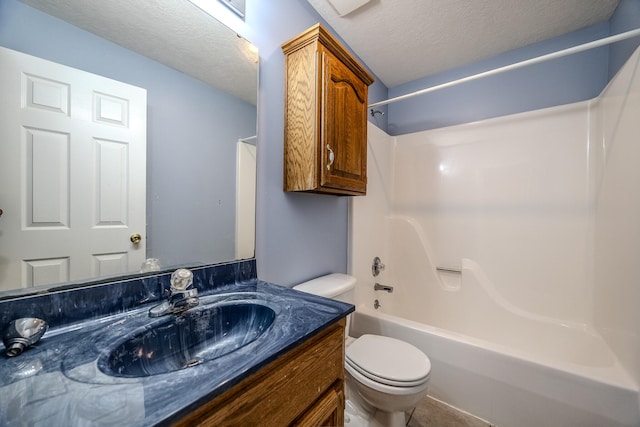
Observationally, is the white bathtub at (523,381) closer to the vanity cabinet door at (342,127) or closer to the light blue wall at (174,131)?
the vanity cabinet door at (342,127)

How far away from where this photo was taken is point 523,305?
1698mm

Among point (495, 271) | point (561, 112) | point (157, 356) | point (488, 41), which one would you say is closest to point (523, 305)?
point (495, 271)

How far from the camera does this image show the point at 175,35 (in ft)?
2.86

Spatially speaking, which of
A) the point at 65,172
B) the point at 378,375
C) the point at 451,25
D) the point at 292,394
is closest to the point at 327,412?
the point at 292,394

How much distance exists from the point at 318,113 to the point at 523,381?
1573 mm

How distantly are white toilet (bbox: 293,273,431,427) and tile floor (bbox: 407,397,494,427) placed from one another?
21 centimetres

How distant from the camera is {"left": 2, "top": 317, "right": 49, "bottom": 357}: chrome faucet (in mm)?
501

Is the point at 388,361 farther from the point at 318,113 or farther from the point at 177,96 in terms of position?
the point at 177,96

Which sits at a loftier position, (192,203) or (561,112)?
(561,112)

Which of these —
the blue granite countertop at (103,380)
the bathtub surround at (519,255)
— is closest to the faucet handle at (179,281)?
the blue granite countertop at (103,380)

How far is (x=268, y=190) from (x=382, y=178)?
3.97ft

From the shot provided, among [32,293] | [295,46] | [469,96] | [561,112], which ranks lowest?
[32,293]

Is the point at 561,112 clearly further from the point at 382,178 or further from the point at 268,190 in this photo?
the point at 268,190

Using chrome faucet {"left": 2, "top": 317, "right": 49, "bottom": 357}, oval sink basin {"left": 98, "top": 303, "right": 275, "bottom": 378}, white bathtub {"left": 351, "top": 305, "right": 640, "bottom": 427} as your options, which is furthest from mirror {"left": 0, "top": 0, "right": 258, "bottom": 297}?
white bathtub {"left": 351, "top": 305, "right": 640, "bottom": 427}
